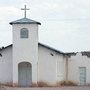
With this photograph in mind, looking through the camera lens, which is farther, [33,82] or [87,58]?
[87,58]

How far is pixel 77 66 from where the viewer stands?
5044 centimetres

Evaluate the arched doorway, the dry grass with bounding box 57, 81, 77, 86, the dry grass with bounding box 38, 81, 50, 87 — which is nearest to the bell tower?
the dry grass with bounding box 38, 81, 50, 87

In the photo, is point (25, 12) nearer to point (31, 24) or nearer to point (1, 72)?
point (31, 24)

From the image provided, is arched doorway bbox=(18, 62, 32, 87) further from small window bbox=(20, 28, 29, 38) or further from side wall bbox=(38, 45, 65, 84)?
small window bbox=(20, 28, 29, 38)

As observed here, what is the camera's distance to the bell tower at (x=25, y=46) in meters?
45.4

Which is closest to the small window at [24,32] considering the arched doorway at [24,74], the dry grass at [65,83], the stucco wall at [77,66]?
the arched doorway at [24,74]

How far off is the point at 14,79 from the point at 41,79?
2621 millimetres

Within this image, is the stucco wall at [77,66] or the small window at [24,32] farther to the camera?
the stucco wall at [77,66]

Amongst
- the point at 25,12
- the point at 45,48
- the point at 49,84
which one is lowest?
the point at 49,84

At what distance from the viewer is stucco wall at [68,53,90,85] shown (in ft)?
165

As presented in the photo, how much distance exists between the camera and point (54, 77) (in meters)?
46.7

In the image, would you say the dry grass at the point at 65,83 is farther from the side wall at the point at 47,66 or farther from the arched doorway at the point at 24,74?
the arched doorway at the point at 24,74

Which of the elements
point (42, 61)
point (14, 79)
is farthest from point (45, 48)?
point (14, 79)

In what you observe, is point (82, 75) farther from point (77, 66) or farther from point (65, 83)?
point (65, 83)
